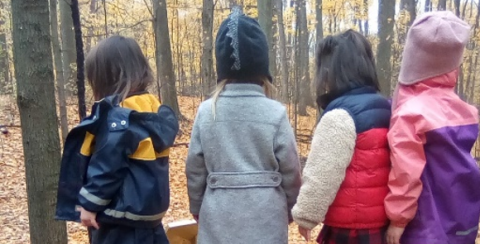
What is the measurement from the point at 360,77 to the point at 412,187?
0.62 meters

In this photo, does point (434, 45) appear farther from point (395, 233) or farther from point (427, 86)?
point (395, 233)

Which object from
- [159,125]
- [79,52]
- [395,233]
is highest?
[79,52]

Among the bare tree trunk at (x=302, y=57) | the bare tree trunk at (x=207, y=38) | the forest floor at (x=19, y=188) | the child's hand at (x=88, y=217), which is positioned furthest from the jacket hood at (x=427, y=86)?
the bare tree trunk at (x=302, y=57)

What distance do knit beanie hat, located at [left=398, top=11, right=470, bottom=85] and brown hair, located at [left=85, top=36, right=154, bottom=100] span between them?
Answer: 1.44 m

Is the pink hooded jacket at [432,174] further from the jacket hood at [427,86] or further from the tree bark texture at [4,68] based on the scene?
the tree bark texture at [4,68]

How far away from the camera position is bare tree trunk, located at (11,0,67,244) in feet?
9.46

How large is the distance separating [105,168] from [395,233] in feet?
4.83

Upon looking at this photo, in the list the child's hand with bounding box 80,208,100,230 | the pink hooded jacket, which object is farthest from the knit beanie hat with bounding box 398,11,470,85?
the child's hand with bounding box 80,208,100,230

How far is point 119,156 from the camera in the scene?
245cm

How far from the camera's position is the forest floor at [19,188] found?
22.2 ft

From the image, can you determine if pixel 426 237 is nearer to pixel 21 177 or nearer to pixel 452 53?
pixel 452 53

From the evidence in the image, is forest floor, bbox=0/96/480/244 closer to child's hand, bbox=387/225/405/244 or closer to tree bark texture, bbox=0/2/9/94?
tree bark texture, bbox=0/2/9/94

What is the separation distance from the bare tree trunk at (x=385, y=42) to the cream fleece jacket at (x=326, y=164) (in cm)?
794

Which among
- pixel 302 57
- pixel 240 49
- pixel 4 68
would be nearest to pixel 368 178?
pixel 240 49
